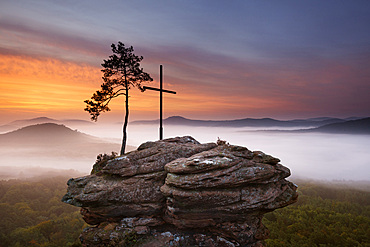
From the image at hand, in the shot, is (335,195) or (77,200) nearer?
(77,200)

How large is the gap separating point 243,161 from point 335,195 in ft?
810

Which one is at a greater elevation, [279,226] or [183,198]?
[183,198]

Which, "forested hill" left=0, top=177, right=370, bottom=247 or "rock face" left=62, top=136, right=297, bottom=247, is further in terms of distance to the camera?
"forested hill" left=0, top=177, right=370, bottom=247

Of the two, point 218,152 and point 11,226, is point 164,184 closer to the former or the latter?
point 218,152

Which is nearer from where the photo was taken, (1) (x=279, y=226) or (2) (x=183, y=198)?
(2) (x=183, y=198)

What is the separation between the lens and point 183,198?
48.6ft

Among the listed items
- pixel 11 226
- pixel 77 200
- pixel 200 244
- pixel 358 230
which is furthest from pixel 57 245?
pixel 358 230

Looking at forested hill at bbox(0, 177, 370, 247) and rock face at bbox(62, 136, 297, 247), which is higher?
rock face at bbox(62, 136, 297, 247)

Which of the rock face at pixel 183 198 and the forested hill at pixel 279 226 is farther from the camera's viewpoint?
the forested hill at pixel 279 226

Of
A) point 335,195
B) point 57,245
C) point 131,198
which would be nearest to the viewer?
point 131,198

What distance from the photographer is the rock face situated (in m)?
15.0

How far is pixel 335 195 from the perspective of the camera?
198 metres

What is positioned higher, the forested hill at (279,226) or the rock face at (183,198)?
the rock face at (183,198)

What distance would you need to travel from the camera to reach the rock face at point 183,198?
1502 centimetres
